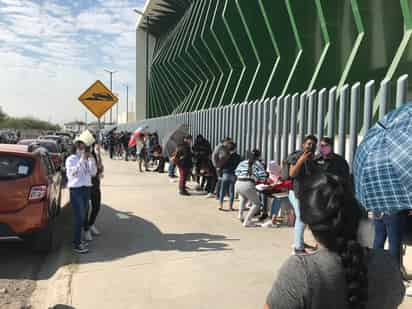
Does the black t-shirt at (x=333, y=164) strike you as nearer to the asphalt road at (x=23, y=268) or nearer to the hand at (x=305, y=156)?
the hand at (x=305, y=156)

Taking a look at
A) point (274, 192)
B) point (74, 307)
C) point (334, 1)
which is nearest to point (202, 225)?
point (274, 192)

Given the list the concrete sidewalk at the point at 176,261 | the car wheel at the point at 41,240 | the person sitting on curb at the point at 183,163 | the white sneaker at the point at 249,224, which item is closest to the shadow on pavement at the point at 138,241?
the concrete sidewalk at the point at 176,261

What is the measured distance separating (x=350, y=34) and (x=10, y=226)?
42.7ft

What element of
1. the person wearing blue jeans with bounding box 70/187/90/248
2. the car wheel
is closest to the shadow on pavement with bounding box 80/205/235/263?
the person wearing blue jeans with bounding box 70/187/90/248

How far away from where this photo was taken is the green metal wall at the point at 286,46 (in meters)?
13.0

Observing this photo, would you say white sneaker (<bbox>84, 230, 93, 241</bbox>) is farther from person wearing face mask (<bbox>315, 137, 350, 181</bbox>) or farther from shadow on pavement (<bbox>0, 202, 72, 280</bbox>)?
person wearing face mask (<bbox>315, 137, 350, 181</bbox>)

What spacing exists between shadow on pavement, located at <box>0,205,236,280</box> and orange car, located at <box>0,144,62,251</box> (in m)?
0.34

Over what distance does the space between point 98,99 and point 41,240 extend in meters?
6.69

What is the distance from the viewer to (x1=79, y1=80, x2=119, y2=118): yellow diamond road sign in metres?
12.1

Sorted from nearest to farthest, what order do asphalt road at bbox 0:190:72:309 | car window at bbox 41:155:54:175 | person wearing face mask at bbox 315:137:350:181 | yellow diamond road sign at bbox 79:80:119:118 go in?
asphalt road at bbox 0:190:72:309
person wearing face mask at bbox 315:137:350:181
car window at bbox 41:155:54:175
yellow diamond road sign at bbox 79:80:119:118

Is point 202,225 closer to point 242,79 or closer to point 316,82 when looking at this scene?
point 316,82

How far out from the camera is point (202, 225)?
8.30 m

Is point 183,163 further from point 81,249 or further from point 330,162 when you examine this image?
point 330,162

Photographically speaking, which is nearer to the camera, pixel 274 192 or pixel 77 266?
pixel 77 266
